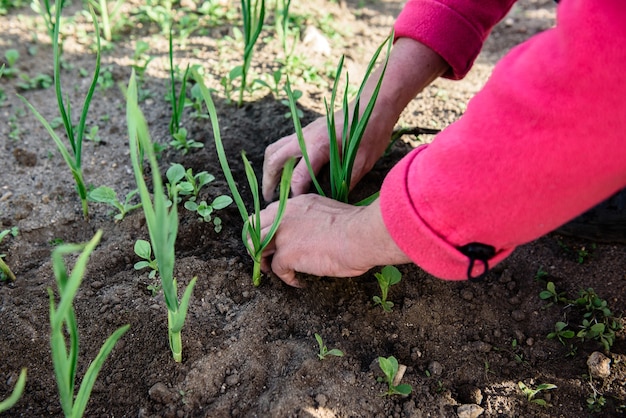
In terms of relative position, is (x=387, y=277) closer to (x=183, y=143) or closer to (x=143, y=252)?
(x=143, y=252)

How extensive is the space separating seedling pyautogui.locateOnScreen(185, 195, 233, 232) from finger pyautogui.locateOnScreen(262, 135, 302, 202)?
13 centimetres

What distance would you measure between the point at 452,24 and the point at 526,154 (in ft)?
2.19

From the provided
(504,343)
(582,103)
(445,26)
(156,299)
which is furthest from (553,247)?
(156,299)

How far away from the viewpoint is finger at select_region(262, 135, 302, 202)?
147 centimetres

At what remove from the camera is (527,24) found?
2729mm

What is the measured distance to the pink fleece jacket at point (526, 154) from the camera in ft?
2.74

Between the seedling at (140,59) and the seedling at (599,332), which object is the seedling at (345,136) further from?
the seedling at (140,59)

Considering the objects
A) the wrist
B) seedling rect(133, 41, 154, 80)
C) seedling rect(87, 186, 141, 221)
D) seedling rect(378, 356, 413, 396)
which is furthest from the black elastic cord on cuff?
seedling rect(133, 41, 154, 80)

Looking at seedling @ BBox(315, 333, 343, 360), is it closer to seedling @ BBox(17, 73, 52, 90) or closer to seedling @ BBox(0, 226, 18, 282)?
seedling @ BBox(0, 226, 18, 282)

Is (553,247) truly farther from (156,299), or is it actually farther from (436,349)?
(156,299)

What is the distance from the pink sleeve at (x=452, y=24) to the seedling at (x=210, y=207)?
63 centimetres

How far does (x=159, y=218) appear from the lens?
0.83 metres

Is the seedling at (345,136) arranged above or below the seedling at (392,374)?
above

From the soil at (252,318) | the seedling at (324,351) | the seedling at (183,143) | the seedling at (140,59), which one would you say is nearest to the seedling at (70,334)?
the soil at (252,318)
